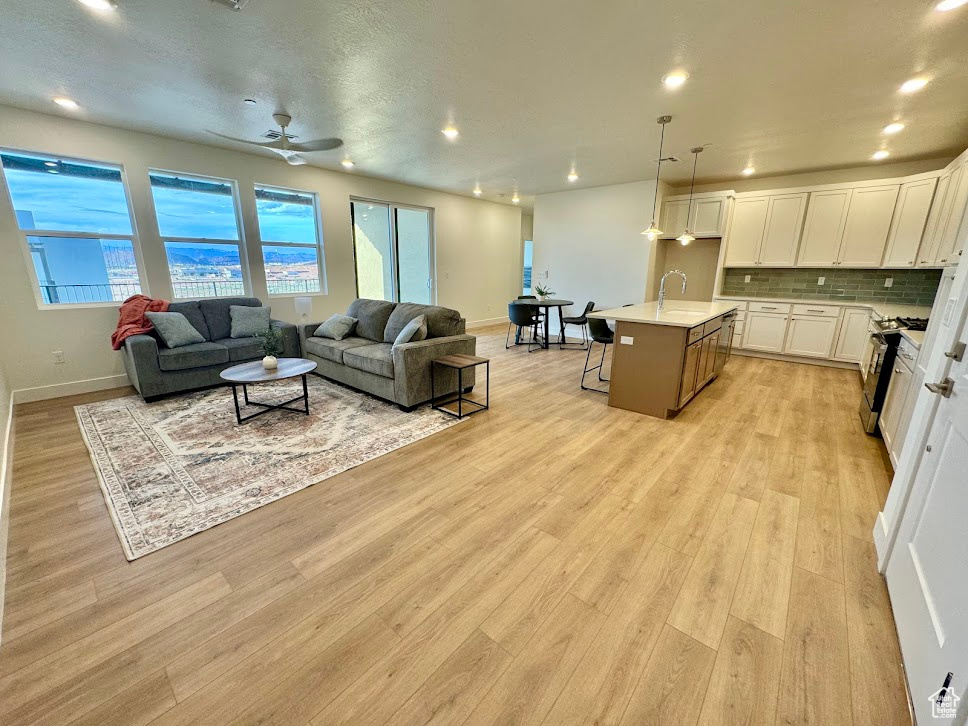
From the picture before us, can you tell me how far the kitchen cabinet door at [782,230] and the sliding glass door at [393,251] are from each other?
5539mm

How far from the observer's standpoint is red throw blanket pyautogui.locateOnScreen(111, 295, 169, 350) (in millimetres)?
3822

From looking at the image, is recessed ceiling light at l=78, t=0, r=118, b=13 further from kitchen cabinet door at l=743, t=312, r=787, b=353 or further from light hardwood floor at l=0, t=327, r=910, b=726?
kitchen cabinet door at l=743, t=312, r=787, b=353

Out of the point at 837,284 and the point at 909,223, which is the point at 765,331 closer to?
the point at 837,284

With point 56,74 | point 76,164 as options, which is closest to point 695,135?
point 56,74

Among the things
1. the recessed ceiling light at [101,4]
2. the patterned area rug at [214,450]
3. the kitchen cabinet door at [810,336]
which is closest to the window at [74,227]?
the patterned area rug at [214,450]

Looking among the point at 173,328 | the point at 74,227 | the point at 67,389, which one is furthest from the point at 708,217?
the point at 67,389

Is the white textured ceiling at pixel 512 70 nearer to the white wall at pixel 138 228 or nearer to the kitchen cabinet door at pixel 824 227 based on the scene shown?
the white wall at pixel 138 228

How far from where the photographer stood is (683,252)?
6.62 m

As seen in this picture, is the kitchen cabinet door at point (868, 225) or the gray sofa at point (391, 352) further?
the kitchen cabinet door at point (868, 225)

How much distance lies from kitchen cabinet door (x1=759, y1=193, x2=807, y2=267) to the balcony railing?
836 cm

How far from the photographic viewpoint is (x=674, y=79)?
108 inches

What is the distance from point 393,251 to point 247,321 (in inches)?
122

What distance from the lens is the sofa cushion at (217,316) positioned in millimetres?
4352

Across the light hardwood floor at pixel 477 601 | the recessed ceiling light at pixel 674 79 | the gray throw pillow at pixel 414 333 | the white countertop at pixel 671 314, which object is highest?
the recessed ceiling light at pixel 674 79
